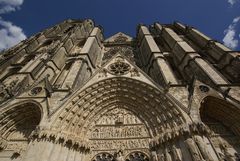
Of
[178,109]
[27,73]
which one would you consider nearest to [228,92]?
[178,109]

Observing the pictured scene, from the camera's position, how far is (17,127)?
771 centimetres

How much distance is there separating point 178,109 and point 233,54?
16.7 feet

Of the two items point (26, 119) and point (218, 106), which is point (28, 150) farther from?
point (218, 106)

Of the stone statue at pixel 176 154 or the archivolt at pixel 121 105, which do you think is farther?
the archivolt at pixel 121 105

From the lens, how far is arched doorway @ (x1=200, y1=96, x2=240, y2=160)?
263 inches

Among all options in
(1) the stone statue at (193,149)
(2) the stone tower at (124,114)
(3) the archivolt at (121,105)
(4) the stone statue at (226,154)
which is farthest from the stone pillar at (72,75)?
(4) the stone statue at (226,154)

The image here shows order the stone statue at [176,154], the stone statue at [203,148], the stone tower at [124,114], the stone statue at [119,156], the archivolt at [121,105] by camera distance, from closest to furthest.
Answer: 1. the stone statue at [203,148]
2. the stone statue at [176,154]
3. the stone tower at [124,114]
4. the stone statue at [119,156]
5. the archivolt at [121,105]

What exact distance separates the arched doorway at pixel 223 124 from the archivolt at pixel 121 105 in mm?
1533

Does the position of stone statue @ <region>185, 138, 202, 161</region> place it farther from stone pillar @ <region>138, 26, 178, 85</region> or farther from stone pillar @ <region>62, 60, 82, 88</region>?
stone pillar @ <region>62, 60, 82, 88</region>

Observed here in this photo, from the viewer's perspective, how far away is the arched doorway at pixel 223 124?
6.68 metres

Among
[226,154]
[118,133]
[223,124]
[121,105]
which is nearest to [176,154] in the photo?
[226,154]

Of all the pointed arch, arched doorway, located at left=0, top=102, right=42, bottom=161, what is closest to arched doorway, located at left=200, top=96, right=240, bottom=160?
the pointed arch

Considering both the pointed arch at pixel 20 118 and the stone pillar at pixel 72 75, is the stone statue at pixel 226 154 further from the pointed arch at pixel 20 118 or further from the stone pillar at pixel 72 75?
the pointed arch at pixel 20 118

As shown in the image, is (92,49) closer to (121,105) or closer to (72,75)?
(72,75)
